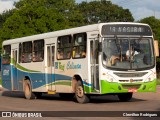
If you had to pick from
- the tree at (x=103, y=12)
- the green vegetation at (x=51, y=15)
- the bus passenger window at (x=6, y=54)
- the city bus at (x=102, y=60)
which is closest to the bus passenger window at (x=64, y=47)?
the city bus at (x=102, y=60)

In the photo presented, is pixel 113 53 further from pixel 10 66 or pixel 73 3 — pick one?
pixel 73 3

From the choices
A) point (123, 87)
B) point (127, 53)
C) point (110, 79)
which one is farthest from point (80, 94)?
point (127, 53)

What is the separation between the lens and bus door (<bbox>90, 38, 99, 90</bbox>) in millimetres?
19172

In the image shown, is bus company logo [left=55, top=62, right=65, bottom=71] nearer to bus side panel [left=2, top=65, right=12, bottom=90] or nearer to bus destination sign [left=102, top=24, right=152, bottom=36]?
bus destination sign [left=102, top=24, right=152, bottom=36]

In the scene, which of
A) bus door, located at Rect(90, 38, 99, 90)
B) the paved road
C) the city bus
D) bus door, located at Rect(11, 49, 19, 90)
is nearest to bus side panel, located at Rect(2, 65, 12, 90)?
bus door, located at Rect(11, 49, 19, 90)

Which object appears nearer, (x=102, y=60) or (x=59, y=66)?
(x=102, y=60)

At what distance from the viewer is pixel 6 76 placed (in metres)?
27.7

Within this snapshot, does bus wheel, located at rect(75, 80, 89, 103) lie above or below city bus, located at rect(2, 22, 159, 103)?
below

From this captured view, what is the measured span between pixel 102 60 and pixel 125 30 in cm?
159

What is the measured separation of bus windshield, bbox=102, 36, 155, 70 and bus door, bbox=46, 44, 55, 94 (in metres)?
4.17

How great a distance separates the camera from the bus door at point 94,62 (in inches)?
755

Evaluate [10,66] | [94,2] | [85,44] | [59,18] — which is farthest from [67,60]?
[94,2]

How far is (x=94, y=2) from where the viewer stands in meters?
95.8

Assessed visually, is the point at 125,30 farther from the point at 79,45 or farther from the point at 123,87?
the point at 123,87
